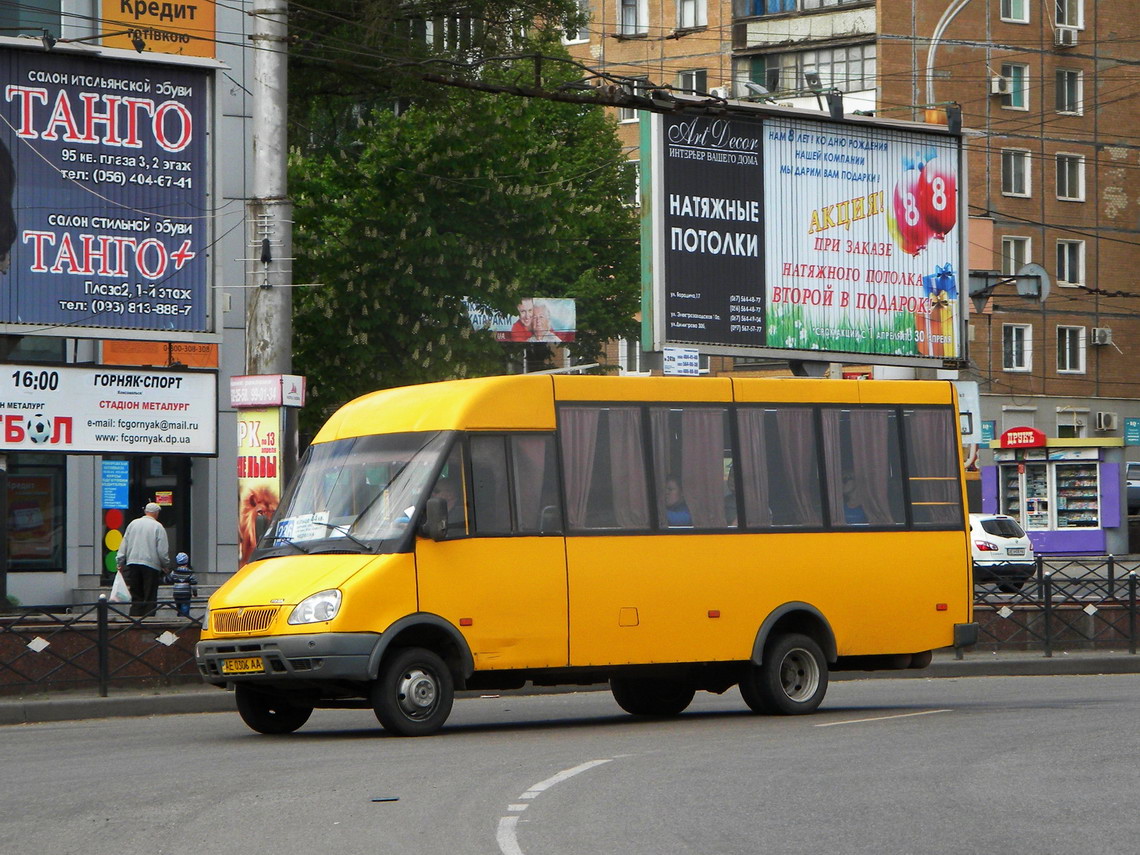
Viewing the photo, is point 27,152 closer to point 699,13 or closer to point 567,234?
point 567,234

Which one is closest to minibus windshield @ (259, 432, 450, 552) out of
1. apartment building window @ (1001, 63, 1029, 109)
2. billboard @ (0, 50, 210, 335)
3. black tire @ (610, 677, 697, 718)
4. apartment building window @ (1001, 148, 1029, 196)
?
black tire @ (610, 677, 697, 718)

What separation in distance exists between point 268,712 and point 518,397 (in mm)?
3206

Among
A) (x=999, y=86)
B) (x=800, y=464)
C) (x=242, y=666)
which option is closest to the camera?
(x=242, y=666)

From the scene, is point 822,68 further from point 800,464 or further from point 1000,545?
point 800,464

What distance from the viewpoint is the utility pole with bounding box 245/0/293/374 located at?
19.1m

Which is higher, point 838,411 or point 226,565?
point 838,411

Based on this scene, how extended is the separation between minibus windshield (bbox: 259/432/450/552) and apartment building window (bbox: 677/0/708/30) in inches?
2215

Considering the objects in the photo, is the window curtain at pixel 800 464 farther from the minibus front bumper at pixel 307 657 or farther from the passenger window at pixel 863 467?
the minibus front bumper at pixel 307 657

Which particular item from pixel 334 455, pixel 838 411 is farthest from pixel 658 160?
pixel 334 455

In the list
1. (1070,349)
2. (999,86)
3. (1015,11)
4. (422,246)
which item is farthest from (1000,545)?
(1015,11)

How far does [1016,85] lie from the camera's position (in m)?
66.0

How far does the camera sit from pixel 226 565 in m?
33.3

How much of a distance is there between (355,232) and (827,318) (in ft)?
34.4

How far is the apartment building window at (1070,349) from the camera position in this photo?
66.4 m
